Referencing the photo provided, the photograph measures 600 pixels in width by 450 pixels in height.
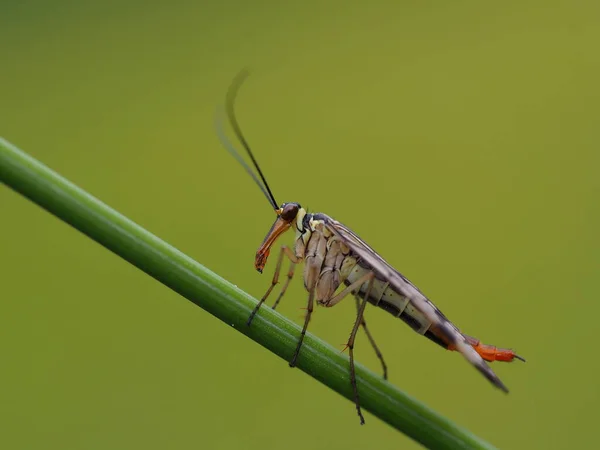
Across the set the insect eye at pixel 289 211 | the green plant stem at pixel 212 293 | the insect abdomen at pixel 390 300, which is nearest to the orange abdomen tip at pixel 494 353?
the insect abdomen at pixel 390 300

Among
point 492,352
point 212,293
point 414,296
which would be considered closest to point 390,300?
point 414,296

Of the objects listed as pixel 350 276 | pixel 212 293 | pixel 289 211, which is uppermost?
pixel 289 211

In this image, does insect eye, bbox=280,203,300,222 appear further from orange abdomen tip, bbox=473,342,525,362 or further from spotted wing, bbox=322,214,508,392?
orange abdomen tip, bbox=473,342,525,362

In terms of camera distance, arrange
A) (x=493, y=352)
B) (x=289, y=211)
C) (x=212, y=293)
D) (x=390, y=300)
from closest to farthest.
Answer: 1. (x=212, y=293)
2. (x=493, y=352)
3. (x=390, y=300)
4. (x=289, y=211)

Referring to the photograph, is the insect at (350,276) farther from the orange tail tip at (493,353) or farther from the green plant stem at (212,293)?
the green plant stem at (212,293)

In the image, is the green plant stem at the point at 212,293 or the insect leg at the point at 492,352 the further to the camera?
the insect leg at the point at 492,352

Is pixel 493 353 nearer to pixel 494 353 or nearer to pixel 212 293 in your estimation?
pixel 494 353

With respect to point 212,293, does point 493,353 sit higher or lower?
higher
